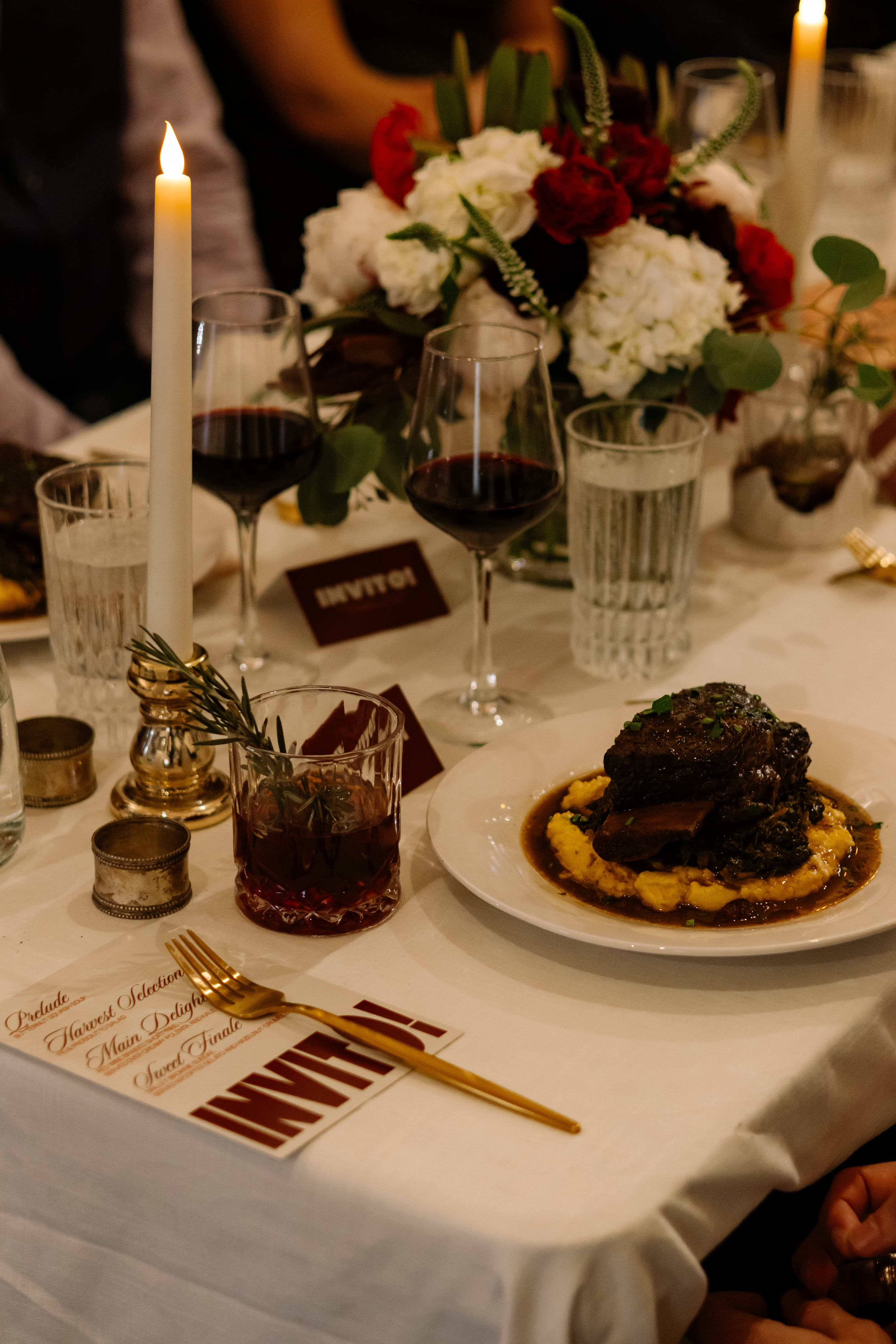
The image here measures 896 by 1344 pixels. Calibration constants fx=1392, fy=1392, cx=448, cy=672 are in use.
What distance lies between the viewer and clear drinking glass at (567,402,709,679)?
1191mm

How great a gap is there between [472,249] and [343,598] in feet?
1.10

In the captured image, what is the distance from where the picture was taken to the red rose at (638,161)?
1219 millimetres

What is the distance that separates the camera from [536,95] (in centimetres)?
130

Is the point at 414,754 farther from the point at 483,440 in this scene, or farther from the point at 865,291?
the point at 865,291

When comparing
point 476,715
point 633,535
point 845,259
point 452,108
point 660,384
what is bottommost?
point 476,715

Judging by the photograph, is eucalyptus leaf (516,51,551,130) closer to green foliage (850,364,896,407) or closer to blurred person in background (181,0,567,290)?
green foliage (850,364,896,407)

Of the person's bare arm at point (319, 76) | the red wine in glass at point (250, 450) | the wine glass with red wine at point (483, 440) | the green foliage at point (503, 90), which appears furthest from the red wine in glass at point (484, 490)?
the person's bare arm at point (319, 76)

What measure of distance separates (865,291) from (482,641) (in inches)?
19.4

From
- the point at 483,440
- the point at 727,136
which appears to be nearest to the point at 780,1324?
the point at 483,440

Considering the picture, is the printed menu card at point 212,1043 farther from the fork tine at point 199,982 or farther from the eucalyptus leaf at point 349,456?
the eucalyptus leaf at point 349,456

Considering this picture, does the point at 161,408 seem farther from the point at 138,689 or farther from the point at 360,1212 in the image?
the point at 360,1212

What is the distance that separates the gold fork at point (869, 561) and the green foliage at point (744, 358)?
0.26 metres

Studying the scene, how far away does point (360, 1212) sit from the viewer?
67cm

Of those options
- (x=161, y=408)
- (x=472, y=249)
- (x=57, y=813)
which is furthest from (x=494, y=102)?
(x=57, y=813)
